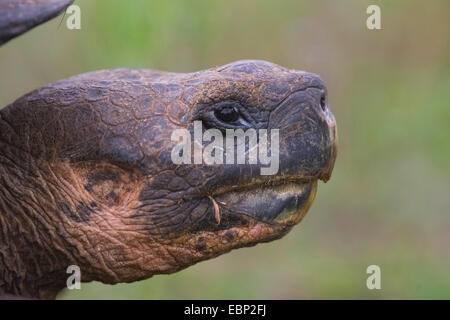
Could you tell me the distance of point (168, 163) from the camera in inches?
102

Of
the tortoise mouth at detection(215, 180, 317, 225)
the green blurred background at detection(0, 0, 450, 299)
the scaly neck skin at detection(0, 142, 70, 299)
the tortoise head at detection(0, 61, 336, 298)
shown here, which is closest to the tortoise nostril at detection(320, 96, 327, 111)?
the tortoise head at detection(0, 61, 336, 298)

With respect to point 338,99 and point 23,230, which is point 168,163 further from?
point 338,99

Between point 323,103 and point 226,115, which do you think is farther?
point 323,103

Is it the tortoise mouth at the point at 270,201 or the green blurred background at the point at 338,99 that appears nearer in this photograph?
the tortoise mouth at the point at 270,201

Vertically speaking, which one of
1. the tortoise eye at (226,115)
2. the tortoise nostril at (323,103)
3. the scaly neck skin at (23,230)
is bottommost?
the scaly neck skin at (23,230)

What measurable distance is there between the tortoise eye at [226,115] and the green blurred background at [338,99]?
2833 mm

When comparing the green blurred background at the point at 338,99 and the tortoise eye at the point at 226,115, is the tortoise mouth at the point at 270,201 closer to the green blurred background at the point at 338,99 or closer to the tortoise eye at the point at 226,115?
the tortoise eye at the point at 226,115

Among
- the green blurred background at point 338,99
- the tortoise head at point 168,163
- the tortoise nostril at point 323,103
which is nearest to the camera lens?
the tortoise head at point 168,163

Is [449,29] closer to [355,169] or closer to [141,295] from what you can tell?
[355,169]

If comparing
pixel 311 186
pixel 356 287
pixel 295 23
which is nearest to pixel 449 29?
pixel 295 23

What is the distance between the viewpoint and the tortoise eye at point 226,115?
266 cm

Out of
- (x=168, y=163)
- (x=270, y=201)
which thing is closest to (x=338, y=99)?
(x=270, y=201)

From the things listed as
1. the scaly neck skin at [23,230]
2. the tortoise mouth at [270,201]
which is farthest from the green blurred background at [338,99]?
the tortoise mouth at [270,201]

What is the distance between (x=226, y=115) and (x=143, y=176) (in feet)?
1.19
